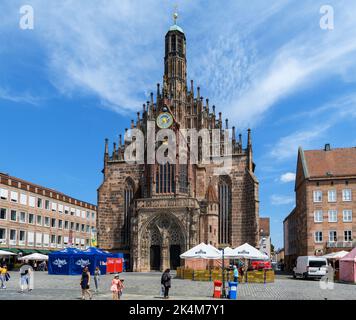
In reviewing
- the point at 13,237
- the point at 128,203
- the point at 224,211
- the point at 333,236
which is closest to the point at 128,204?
the point at 128,203

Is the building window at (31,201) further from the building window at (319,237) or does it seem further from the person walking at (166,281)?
the person walking at (166,281)

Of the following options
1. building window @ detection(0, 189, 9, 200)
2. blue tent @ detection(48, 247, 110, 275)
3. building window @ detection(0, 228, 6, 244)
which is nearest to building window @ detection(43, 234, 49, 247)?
building window @ detection(0, 228, 6, 244)

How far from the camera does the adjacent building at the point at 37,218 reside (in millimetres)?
59812

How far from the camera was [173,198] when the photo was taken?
52.9 m

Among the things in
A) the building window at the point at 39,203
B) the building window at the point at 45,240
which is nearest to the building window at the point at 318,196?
the building window at the point at 39,203

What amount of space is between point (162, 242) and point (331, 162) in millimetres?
20333

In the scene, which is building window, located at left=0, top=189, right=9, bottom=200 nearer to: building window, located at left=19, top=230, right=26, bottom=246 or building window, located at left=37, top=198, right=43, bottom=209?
→ building window, located at left=19, top=230, right=26, bottom=246

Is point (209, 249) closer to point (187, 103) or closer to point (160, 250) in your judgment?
point (160, 250)

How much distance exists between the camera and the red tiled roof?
5212cm

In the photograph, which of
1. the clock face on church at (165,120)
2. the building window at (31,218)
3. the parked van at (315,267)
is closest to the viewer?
the parked van at (315,267)

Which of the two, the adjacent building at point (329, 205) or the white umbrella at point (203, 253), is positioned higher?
the adjacent building at point (329, 205)

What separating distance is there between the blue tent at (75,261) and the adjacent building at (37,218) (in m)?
17.6

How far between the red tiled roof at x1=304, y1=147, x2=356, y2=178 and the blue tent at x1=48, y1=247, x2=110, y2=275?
2423 centimetres

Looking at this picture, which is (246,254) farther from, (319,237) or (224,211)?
(224,211)
